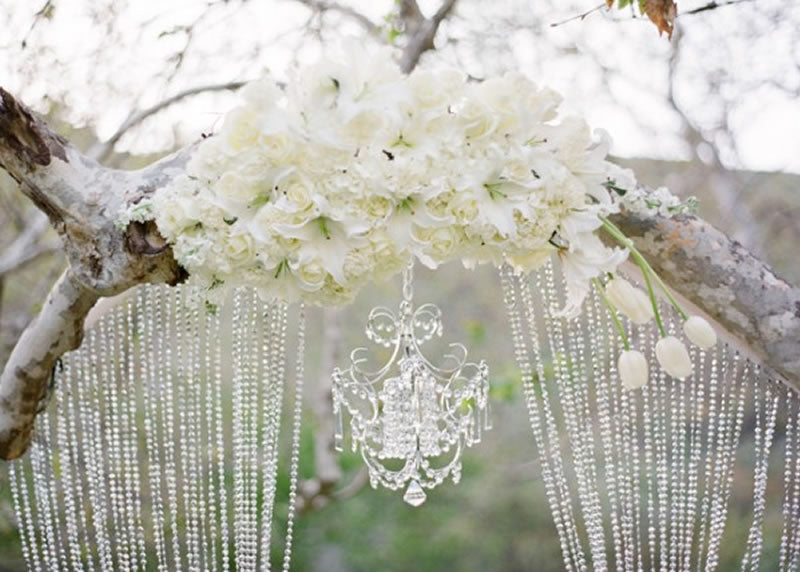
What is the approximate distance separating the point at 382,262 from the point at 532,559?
488 cm

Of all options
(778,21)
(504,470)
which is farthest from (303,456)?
(778,21)

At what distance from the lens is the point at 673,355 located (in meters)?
1.14

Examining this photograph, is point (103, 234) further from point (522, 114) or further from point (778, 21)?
point (778, 21)

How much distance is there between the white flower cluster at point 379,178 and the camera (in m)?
1.12

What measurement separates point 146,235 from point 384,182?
43cm

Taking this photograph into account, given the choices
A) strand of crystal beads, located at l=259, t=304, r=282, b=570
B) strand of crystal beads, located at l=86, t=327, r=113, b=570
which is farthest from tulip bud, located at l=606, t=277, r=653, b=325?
strand of crystal beads, located at l=86, t=327, r=113, b=570

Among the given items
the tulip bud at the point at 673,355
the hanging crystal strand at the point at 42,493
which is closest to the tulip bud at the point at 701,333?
the tulip bud at the point at 673,355

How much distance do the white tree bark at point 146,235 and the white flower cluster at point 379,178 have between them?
0.23m

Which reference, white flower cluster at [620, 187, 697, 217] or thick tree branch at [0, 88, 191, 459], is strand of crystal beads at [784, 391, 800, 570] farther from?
thick tree branch at [0, 88, 191, 459]

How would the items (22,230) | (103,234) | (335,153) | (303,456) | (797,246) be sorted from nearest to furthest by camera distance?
(335,153) < (103,234) < (22,230) < (797,246) < (303,456)

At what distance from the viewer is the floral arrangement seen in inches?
44.2

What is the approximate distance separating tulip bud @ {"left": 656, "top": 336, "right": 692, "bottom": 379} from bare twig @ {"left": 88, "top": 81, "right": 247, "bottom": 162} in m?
1.77

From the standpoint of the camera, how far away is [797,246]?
15.9 feet

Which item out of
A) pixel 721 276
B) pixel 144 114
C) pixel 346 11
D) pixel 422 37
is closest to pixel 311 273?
pixel 721 276
